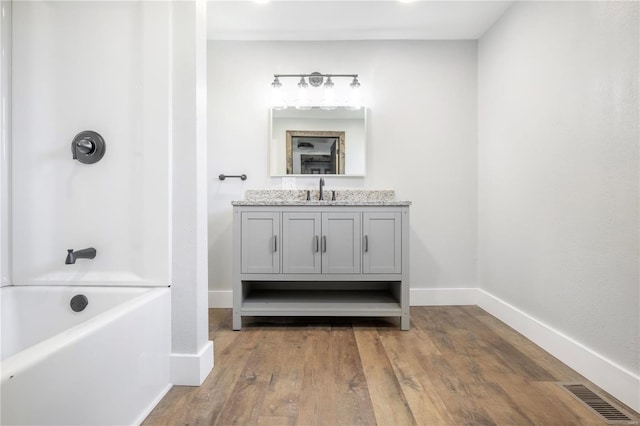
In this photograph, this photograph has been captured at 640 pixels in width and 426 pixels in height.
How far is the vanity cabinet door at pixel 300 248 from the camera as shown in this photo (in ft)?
7.39

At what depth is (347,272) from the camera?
2.25m

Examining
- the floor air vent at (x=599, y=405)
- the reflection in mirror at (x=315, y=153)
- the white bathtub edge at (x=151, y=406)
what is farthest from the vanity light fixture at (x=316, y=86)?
the floor air vent at (x=599, y=405)

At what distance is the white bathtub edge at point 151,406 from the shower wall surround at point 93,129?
1.56ft

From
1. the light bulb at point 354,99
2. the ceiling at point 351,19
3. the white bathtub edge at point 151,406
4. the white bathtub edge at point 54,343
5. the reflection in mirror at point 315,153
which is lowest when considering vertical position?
the white bathtub edge at point 151,406

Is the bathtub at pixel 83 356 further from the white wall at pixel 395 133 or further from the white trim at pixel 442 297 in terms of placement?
the white trim at pixel 442 297

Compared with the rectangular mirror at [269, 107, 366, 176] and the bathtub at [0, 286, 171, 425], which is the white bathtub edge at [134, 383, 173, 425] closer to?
the bathtub at [0, 286, 171, 425]

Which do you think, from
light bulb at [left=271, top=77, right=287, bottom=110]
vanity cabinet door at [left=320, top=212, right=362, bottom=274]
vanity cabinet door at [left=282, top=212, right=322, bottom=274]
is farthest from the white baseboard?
light bulb at [left=271, top=77, right=287, bottom=110]

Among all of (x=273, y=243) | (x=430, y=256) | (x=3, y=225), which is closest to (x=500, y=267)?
(x=430, y=256)

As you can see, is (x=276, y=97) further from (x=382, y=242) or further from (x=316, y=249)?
(x=382, y=242)

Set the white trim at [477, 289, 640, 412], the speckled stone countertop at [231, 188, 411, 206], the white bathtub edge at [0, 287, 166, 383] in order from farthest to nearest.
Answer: the speckled stone countertop at [231, 188, 411, 206] < the white trim at [477, 289, 640, 412] < the white bathtub edge at [0, 287, 166, 383]

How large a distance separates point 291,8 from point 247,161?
4.00 ft

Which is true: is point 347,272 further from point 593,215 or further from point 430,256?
point 593,215

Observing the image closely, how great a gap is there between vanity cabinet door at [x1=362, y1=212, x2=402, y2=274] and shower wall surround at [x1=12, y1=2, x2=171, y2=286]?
4.28 ft

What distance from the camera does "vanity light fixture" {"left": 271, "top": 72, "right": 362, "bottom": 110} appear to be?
2711mm
